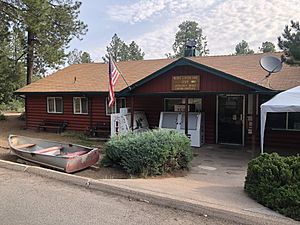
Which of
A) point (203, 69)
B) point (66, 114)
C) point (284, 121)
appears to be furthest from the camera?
point (66, 114)

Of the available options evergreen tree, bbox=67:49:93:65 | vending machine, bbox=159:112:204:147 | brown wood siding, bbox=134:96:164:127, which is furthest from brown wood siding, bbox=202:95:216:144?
evergreen tree, bbox=67:49:93:65

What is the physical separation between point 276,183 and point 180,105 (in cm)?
944

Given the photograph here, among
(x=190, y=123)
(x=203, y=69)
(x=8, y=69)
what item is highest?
(x=8, y=69)

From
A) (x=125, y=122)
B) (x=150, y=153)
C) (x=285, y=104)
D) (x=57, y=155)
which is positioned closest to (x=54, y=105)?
(x=125, y=122)

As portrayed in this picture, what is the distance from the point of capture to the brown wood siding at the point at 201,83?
11477 millimetres

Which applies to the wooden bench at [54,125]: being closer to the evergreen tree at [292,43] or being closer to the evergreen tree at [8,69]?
the evergreen tree at [8,69]

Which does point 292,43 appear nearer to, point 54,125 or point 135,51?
point 54,125

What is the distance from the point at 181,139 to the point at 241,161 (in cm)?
299

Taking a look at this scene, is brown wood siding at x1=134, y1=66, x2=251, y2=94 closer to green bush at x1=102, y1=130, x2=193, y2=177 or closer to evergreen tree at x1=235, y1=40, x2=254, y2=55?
green bush at x1=102, y1=130, x2=193, y2=177

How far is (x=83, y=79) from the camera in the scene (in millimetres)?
19125

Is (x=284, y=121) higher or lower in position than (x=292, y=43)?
lower

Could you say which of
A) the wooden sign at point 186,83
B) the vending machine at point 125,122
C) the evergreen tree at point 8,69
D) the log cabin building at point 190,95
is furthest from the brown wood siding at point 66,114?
the wooden sign at point 186,83

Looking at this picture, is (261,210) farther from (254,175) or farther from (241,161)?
(241,161)

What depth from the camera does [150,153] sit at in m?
8.34
